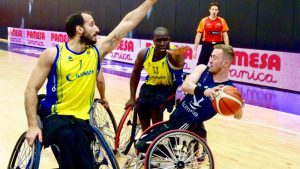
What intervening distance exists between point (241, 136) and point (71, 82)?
132 inches

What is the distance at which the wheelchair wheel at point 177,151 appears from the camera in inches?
127

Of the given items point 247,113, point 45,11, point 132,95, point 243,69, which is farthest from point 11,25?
point 132,95

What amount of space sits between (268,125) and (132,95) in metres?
2.73

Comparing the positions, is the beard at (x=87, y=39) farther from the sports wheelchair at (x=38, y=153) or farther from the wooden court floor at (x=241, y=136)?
the wooden court floor at (x=241, y=136)

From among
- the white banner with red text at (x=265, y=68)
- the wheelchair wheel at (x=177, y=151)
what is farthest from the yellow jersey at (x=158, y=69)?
the white banner with red text at (x=265, y=68)

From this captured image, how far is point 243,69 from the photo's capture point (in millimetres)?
10086

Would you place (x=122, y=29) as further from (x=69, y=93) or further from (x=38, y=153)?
(x=38, y=153)

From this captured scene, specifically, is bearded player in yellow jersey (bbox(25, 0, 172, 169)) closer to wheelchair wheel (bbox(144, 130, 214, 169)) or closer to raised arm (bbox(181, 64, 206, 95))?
wheelchair wheel (bbox(144, 130, 214, 169))

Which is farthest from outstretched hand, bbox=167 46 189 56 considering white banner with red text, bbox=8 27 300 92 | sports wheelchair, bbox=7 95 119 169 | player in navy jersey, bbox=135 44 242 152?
white banner with red text, bbox=8 27 300 92

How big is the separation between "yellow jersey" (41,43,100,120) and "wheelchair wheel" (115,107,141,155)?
4.07ft

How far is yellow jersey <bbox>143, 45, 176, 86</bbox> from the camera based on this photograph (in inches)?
167

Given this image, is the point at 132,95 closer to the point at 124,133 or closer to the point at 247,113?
the point at 124,133

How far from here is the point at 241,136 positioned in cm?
567

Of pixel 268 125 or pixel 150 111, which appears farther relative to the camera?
pixel 268 125
